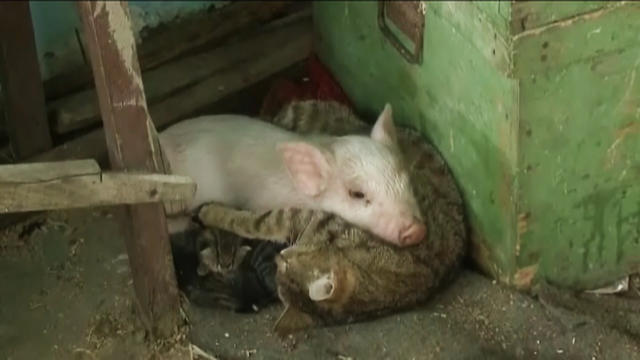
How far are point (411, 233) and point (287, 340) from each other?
0.35m

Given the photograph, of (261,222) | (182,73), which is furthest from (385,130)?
(182,73)

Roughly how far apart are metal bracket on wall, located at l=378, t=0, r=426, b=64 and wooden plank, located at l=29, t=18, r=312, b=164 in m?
0.48

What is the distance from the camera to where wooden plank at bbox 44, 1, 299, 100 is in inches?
141

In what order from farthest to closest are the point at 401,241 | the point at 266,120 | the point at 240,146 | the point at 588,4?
the point at 266,120, the point at 240,146, the point at 401,241, the point at 588,4

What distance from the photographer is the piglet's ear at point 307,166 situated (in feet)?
10.1

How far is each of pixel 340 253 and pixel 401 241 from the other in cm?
14

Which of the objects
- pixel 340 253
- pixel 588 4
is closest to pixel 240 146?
pixel 340 253

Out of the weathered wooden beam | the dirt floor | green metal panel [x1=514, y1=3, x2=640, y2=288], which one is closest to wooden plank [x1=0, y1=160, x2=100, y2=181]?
Answer: the weathered wooden beam

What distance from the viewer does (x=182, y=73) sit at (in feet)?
11.9

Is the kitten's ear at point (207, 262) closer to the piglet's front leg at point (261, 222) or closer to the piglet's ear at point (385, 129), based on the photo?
the piglet's front leg at point (261, 222)

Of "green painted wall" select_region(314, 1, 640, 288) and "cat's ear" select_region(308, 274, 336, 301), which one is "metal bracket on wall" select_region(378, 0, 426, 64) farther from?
"cat's ear" select_region(308, 274, 336, 301)

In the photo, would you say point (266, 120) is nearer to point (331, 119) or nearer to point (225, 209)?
point (331, 119)

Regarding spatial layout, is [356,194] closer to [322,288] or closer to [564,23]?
[322,288]

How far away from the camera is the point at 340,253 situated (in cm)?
300
